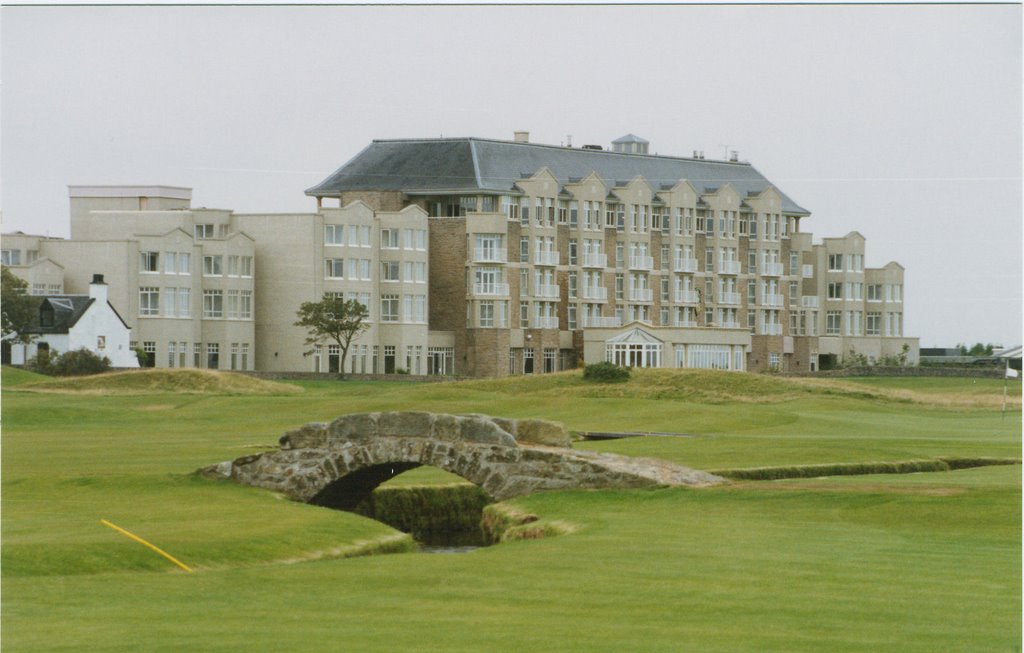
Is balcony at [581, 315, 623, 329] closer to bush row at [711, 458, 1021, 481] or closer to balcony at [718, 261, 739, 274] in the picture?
balcony at [718, 261, 739, 274]

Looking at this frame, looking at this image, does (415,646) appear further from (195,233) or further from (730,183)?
(730,183)

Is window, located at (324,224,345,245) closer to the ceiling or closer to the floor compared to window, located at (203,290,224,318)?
closer to the ceiling

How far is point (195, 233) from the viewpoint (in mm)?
90000

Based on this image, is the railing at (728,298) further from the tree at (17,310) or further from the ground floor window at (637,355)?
the tree at (17,310)

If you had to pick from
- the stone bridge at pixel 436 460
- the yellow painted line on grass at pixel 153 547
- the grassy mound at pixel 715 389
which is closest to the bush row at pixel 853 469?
the stone bridge at pixel 436 460

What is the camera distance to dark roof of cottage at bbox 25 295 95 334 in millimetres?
77887

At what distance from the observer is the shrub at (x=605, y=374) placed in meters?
74.0

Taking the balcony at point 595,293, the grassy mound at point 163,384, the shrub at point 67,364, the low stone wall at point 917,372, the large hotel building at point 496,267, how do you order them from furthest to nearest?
the balcony at point 595,293 → the large hotel building at point 496,267 → the low stone wall at point 917,372 → the shrub at point 67,364 → the grassy mound at point 163,384

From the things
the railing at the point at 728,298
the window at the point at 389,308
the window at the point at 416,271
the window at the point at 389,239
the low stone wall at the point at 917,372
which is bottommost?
the low stone wall at the point at 917,372

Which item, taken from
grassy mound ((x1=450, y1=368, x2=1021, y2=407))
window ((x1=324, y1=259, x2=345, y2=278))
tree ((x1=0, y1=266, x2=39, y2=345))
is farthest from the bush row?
window ((x1=324, y1=259, x2=345, y2=278))

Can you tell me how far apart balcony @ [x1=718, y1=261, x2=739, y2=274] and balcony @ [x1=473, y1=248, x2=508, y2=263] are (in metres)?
18.1

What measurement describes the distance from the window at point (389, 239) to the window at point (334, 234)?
133 inches

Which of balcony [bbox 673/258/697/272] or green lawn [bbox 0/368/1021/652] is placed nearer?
green lawn [bbox 0/368/1021/652]

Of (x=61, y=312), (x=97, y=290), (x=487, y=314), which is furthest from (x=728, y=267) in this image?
(x=61, y=312)
